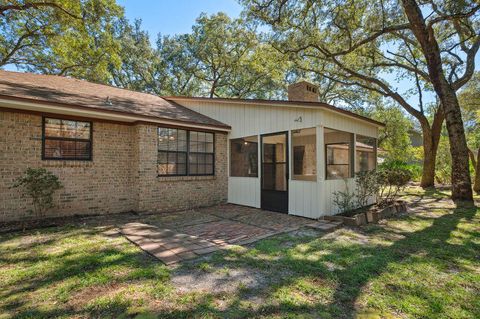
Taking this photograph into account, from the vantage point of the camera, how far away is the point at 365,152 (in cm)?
955

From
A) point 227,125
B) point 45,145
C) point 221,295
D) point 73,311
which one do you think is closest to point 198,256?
point 221,295

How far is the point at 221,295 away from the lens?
2.92 metres

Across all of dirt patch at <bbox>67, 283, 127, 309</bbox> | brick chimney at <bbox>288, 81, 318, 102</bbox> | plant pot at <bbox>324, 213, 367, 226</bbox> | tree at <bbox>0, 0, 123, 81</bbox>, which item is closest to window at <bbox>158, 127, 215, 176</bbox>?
brick chimney at <bbox>288, 81, 318, 102</bbox>

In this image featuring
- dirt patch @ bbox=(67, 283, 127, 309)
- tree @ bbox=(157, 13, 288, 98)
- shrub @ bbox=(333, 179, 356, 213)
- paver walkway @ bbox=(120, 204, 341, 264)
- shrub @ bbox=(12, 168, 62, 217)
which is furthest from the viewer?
tree @ bbox=(157, 13, 288, 98)

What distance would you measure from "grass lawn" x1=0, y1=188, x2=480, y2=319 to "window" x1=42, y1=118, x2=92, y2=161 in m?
2.40

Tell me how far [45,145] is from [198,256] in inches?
213

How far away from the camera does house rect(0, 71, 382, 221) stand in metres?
6.49

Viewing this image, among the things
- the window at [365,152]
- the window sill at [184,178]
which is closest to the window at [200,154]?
the window sill at [184,178]

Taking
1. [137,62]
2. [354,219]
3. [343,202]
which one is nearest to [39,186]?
[354,219]

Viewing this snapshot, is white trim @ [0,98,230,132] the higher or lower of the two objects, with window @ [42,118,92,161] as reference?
higher

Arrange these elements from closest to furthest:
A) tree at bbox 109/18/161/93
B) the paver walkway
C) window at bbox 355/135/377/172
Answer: the paver walkway < window at bbox 355/135/377/172 < tree at bbox 109/18/161/93

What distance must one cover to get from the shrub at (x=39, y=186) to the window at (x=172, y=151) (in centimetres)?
284

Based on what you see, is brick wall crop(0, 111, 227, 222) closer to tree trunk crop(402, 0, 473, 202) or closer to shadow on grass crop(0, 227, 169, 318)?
shadow on grass crop(0, 227, 169, 318)

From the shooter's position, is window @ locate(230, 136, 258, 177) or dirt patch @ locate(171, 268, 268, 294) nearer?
dirt patch @ locate(171, 268, 268, 294)
